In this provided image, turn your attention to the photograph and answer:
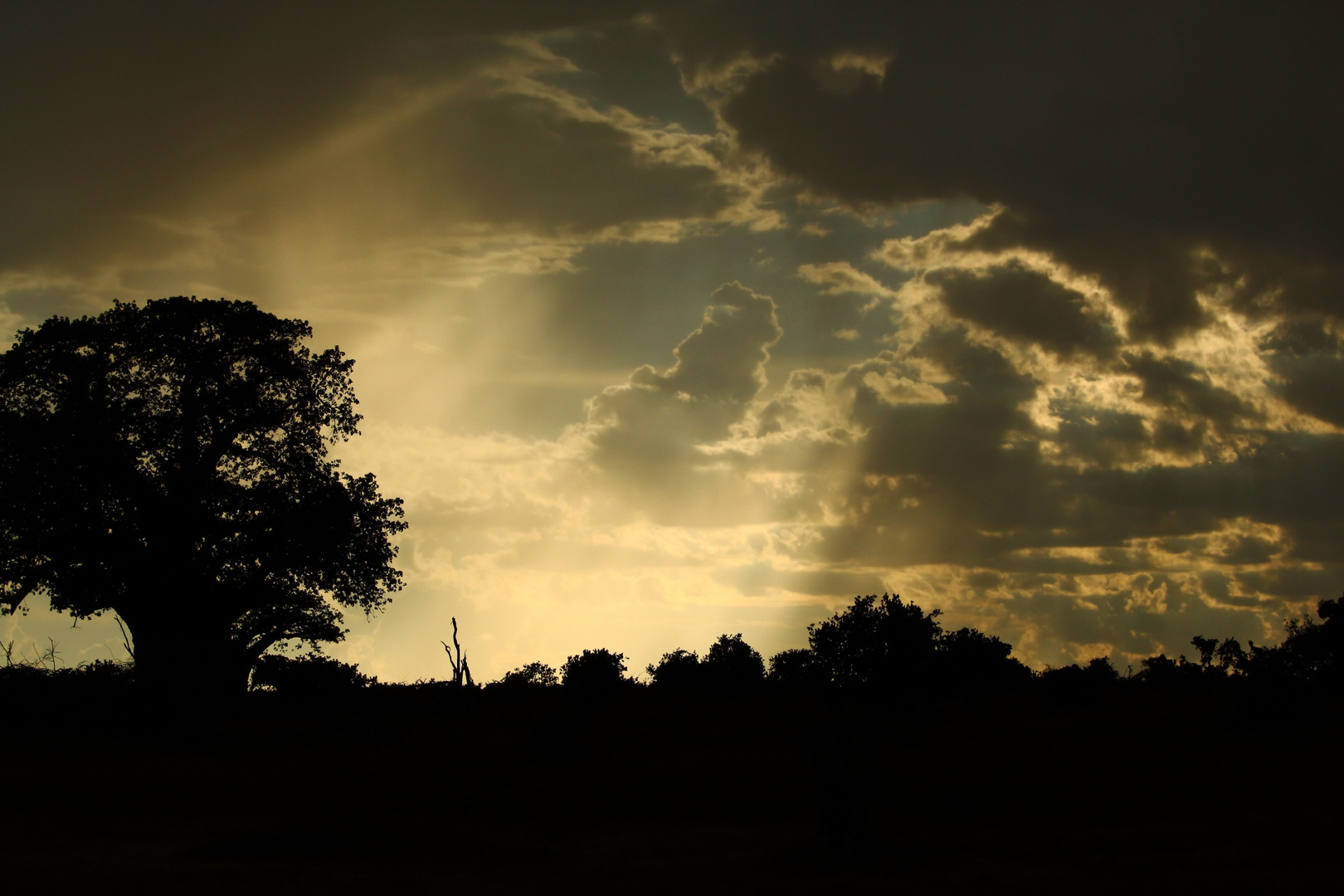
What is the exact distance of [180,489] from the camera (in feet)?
96.7

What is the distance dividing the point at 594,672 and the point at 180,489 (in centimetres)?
1895

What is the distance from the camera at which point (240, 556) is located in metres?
29.8

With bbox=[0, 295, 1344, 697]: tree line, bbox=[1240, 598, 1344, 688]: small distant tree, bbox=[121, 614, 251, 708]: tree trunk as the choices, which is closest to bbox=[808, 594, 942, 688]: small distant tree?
bbox=[0, 295, 1344, 697]: tree line

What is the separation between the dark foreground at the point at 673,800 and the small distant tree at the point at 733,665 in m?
9.66

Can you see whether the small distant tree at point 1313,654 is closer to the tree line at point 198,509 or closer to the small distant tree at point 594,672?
the tree line at point 198,509

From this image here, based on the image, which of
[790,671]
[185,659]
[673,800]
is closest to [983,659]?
[790,671]

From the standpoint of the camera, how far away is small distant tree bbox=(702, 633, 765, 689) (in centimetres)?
4409

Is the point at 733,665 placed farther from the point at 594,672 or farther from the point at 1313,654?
the point at 1313,654

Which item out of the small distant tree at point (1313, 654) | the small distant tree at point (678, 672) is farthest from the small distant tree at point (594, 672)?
the small distant tree at point (1313, 654)

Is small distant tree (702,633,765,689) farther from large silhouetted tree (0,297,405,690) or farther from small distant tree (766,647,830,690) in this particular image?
large silhouetted tree (0,297,405,690)

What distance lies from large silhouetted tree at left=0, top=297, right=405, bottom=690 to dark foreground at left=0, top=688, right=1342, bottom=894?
3.01 meters

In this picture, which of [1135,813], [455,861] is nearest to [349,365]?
[455,861]

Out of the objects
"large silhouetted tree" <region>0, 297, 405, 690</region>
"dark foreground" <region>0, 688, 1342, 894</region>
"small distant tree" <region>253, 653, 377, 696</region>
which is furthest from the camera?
"small distant tree" <region>253, 653, 377, 696</region>

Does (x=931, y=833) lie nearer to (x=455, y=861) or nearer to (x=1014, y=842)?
(x=1014, y=842)
